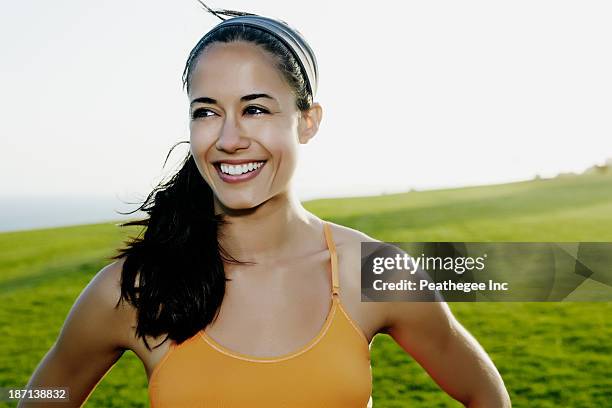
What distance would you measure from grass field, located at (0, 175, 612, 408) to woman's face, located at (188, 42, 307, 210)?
12.0 ft

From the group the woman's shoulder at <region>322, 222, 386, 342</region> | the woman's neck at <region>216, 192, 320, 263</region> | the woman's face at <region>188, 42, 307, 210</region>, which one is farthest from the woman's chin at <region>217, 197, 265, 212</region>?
the woman's shoulder at <region>322, 222, 386, 342</region>

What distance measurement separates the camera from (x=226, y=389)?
2.17 meters

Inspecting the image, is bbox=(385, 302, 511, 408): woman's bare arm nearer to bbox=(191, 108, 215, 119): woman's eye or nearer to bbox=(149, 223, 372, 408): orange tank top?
bbox=(149, 223, 372, 408): orange tank top

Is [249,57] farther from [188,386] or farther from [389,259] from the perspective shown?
[188,386]

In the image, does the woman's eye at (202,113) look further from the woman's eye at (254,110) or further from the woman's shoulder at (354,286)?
the woman's shoulder at (354,286)

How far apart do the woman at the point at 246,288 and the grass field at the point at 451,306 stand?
3.22 meters

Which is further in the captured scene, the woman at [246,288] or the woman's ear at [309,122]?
the woman's ear at [309,122]

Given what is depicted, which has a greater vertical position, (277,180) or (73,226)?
(73,226)

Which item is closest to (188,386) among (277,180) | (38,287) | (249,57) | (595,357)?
(277,180)

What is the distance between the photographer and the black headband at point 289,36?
2268mm

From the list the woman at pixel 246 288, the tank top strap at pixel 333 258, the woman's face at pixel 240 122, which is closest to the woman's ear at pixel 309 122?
the woman at pixel 246 288

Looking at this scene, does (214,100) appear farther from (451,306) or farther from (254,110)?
(451,306)

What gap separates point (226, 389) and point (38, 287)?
8774 mm

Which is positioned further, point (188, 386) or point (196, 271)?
point (196, 271)
